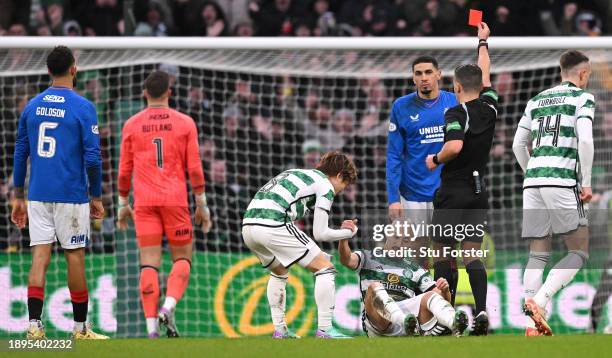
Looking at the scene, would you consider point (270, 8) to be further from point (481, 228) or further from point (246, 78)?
point (481, 228)

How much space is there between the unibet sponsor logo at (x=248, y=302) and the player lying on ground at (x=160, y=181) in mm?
2320

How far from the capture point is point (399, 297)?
30.0 ft

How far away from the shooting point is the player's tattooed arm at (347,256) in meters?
8.91

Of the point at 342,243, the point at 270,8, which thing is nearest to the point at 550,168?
the point at 342,243

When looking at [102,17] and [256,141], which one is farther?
[102,17]

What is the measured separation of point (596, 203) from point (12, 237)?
6137mm

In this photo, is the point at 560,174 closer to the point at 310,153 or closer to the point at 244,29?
the point at 310,153

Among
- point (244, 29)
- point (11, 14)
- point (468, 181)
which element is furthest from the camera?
point (11, 14)

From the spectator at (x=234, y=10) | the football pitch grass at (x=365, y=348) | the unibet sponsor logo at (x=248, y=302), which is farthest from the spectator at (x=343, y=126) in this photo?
the football pitch grass at (x=365, y=348)

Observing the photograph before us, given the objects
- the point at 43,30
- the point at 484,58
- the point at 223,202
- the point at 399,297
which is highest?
the point at 43,30

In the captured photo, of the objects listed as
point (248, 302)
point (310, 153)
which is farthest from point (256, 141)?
point (248, 302)

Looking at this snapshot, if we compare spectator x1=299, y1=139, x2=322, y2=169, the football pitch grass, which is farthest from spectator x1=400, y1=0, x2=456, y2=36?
the football pitch grass

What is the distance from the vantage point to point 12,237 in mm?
13086

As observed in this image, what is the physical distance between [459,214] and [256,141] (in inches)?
192
